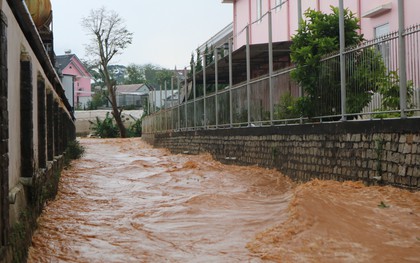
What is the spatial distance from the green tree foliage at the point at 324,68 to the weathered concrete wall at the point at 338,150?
0.44 m

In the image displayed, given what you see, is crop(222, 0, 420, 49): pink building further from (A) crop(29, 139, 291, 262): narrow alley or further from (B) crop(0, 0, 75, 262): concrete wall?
(B) crop(0, 0, 75, 262): concrete wall

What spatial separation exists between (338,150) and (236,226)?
309 cm

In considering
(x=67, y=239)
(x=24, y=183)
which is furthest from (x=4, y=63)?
(x=67, y=239)

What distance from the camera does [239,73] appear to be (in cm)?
2000

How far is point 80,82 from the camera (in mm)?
85500

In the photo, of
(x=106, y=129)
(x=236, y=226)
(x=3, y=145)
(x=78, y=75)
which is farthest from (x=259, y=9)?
(x=78, y=75)

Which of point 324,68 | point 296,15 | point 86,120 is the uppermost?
point 296,15

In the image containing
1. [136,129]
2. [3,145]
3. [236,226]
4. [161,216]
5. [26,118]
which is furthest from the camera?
[136,129]

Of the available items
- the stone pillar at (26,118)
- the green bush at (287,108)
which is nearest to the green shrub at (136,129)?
the green bush at (287,108)

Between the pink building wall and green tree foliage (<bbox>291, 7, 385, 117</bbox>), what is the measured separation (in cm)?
6824

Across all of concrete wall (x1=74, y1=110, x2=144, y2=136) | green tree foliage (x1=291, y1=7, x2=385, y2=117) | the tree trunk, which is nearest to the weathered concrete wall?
green tree foliage (x1=291, y1=7, x2=385, y2=117)

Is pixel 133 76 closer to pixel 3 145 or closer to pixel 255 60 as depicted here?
pixel 255 60

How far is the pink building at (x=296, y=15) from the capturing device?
1470cm

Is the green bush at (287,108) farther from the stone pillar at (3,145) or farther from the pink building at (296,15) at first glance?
the stone pillar at (3,145)
